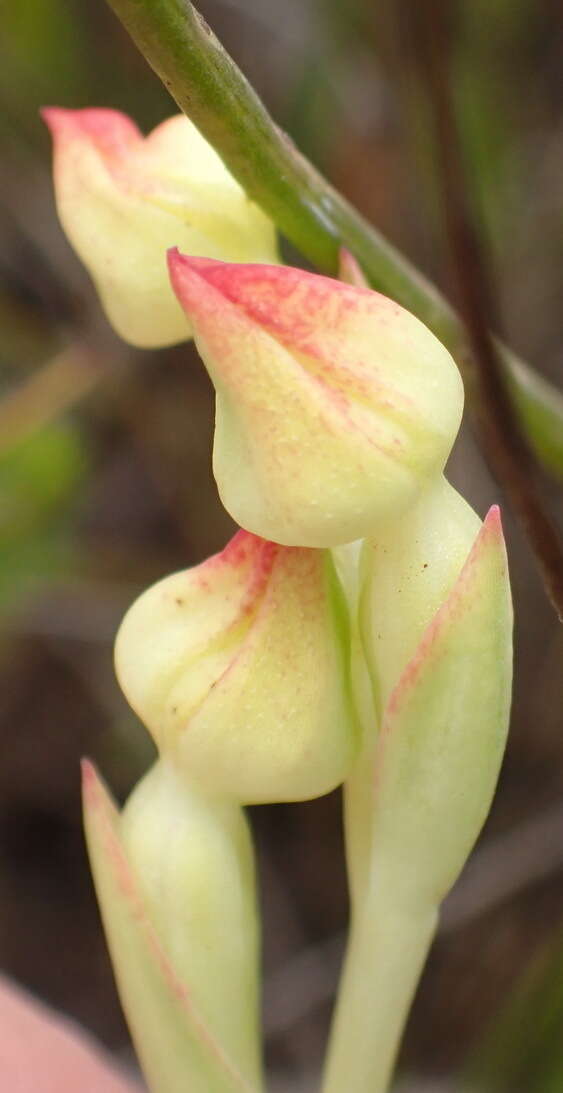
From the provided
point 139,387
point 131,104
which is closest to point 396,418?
point 139,387

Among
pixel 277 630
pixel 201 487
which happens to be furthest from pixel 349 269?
pixel 201 487

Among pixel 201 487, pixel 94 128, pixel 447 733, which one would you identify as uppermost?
pixel 94 128

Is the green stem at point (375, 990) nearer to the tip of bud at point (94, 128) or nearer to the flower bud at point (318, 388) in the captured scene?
the flower bud at point (318, 388)

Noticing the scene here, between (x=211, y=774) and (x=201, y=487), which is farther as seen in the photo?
(x=201, y=487)

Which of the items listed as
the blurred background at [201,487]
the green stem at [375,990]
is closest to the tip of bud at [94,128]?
the green stem at [375,990]

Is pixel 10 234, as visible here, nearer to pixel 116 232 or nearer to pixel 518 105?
pixel 518 105

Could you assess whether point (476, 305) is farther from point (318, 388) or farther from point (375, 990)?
point (375, 990)
